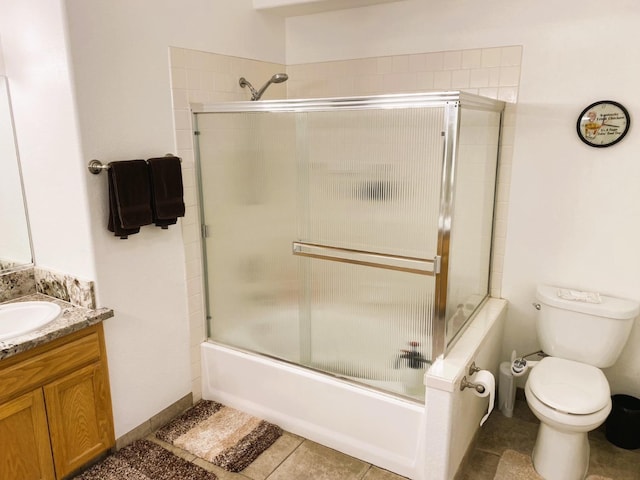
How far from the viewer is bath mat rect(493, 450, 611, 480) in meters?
2.29

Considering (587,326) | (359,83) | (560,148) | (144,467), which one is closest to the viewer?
(144,467)

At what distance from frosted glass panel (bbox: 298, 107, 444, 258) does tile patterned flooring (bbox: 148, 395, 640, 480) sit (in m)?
1.05

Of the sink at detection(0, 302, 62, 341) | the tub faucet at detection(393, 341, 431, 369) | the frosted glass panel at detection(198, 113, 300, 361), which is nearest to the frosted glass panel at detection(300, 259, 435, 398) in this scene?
the tub faucet at detection(393, 341, 431, 369)

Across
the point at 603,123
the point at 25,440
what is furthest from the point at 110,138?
the point at 603,123

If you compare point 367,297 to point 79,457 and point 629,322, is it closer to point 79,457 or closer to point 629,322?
point 629,322

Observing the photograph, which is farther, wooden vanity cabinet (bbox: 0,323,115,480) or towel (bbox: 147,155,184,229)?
towel (bbox: 147,155,184,229)

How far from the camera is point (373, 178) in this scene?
214 cm

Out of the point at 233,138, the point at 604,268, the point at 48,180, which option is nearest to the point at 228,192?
the point at 233,138

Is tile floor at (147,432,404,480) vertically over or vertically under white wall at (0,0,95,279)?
under

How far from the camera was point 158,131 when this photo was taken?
2.41 metres

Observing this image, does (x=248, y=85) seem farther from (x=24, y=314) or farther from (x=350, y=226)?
(x=24, y=314)

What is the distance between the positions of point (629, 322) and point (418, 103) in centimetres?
154

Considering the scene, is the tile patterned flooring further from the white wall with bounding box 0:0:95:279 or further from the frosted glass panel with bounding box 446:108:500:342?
the white wall with bounding box 0:0:95:279

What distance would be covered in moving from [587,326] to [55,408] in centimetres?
250
